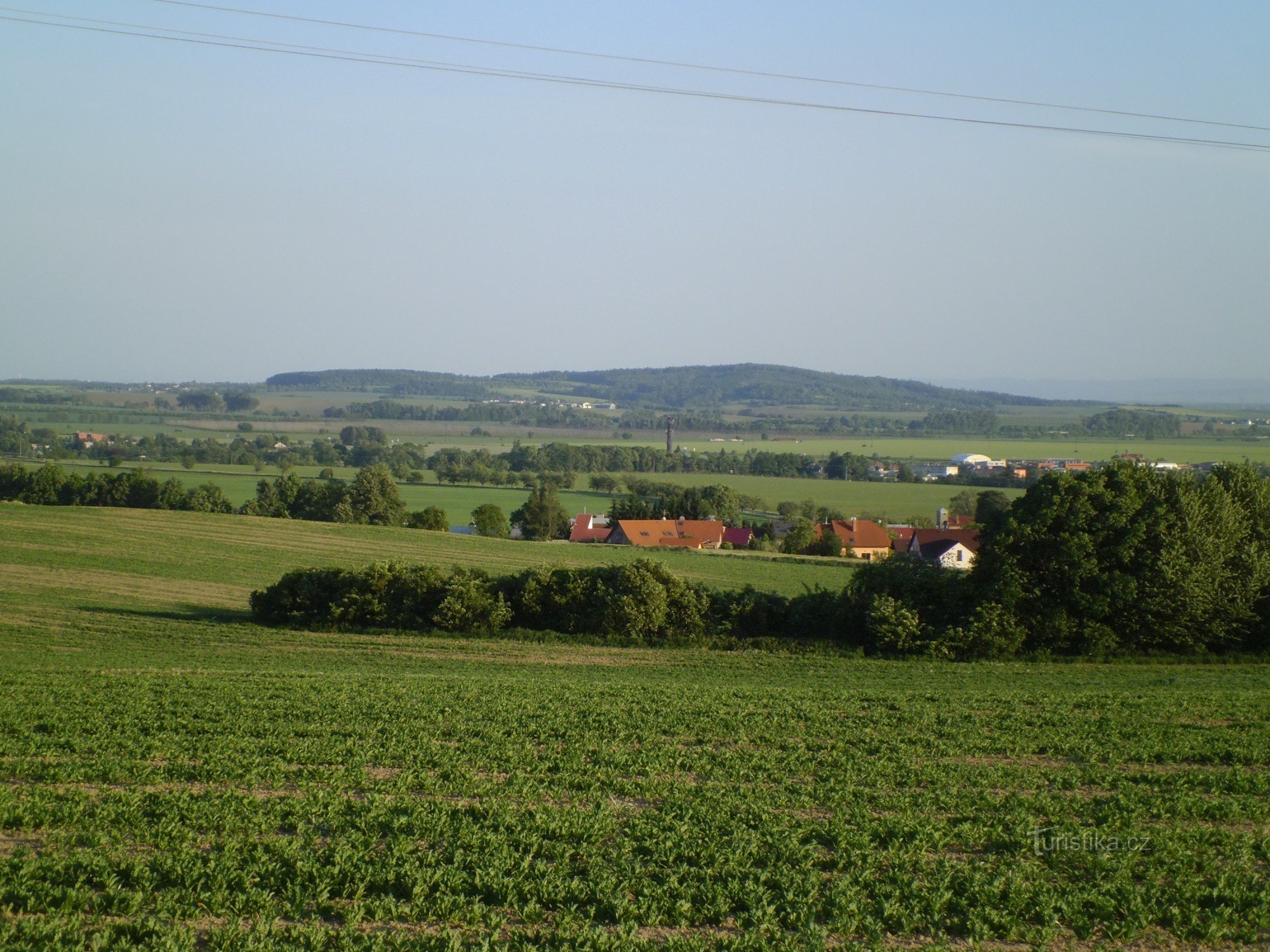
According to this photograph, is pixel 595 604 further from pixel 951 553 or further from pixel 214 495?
pixel 214 495

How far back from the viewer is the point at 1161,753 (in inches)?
492

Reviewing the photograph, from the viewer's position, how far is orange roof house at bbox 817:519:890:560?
64125mm

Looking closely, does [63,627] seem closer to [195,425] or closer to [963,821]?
A: [963,821]

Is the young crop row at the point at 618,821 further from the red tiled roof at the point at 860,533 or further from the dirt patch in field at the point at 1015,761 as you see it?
the red tiled roof at the point at 860,533

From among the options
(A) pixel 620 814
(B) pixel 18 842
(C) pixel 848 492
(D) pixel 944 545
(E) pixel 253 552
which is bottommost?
(D) pixel 944 545

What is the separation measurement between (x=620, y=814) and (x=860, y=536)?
5868cm

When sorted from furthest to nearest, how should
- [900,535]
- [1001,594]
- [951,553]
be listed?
1. [900,535]
2. [951,553]
3. [1001,594]

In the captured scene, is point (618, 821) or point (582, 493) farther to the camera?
point (582, 493)

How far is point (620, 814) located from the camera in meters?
9.48

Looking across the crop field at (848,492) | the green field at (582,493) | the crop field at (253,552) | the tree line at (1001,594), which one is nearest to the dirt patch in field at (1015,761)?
the tree line at (1001,594)

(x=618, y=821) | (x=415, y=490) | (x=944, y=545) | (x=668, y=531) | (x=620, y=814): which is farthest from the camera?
(x=415, y=490)

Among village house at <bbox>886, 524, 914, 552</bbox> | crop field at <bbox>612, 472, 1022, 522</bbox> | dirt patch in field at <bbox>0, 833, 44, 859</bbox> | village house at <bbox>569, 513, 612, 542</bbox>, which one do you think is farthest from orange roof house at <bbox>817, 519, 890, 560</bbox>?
dirt patch in field at <bbox>0, 833, 44, 859</bbox>

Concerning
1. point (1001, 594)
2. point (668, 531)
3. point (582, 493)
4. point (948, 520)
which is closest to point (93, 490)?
point (668, 531)

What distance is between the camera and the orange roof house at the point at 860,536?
210ft
